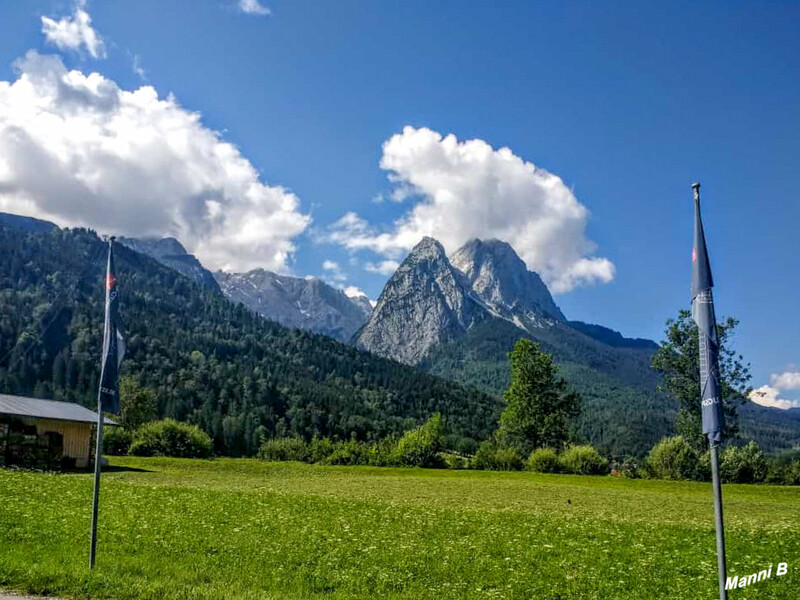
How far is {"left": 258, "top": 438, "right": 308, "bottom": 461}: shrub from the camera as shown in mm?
84000

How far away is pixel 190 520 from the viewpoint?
66.2ft

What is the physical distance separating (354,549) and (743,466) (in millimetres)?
58767

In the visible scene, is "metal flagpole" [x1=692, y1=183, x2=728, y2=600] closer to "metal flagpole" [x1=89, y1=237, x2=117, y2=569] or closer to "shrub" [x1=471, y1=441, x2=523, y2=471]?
"metal flagpole" [x1=89, y1=237, x2=117, y2=569]

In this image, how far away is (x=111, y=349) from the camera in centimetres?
1477

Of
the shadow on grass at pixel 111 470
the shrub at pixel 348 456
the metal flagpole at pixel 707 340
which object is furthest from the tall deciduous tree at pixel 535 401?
the metal flagpole at pixel 707 340

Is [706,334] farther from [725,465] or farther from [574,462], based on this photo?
[725,465]

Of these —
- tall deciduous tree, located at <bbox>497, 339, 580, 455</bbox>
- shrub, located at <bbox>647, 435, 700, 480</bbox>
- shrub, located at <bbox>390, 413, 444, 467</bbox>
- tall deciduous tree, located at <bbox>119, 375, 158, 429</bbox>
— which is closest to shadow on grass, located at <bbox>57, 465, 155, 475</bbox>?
shrub, located at <bbox>390, 413, 444, 467</bbox>

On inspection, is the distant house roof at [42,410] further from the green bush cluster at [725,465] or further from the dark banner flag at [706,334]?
the green bush cluster at [725,465]

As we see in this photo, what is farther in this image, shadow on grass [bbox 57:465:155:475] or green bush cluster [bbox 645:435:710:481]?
green bush cluster [bbox 645:435:710:481]

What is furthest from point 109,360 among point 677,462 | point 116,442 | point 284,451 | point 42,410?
point 284,451

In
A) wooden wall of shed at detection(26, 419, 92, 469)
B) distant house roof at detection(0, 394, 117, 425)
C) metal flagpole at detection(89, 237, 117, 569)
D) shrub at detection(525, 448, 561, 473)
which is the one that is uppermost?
metal flagpole at detection(89, 237, 117, 569)

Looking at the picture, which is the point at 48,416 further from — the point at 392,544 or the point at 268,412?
the point at 268,412

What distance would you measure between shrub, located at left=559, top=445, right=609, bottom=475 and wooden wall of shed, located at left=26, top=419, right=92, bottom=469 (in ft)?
156

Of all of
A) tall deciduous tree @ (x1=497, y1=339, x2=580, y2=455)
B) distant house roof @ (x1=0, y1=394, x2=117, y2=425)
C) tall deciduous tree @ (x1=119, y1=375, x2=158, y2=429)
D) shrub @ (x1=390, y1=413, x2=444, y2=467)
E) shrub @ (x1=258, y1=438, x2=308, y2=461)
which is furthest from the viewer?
tall deciduous tree @ (x1=119, y1=375, x2=158, y2=429)
